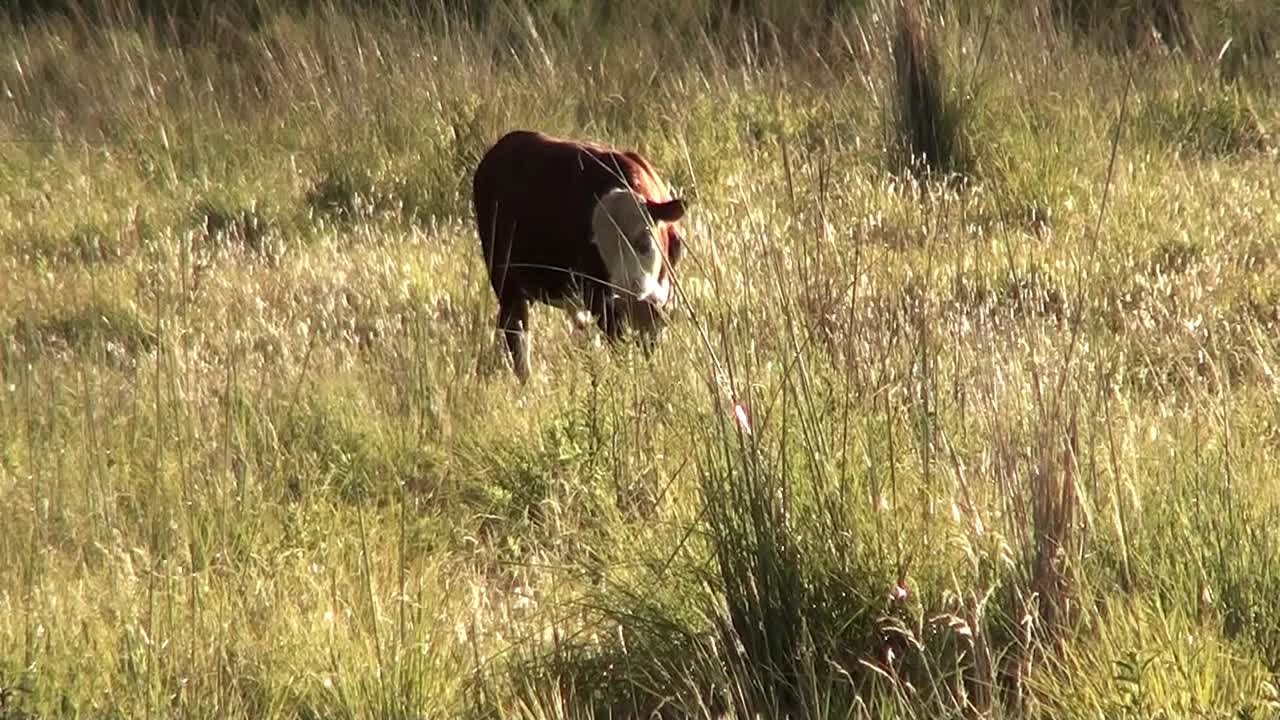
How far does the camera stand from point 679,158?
8.25m

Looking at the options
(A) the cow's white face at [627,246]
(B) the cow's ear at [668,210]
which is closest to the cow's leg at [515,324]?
(A) the cow's white face at [627,246]

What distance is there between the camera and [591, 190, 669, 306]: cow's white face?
480 centimetres

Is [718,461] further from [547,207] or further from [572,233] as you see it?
[547,207]

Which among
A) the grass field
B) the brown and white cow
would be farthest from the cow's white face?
the grass field

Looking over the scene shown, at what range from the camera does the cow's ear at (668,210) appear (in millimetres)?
4800

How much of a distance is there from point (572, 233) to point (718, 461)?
2.12 m

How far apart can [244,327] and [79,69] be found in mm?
5104

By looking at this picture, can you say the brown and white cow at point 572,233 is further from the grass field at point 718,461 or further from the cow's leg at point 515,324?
the grass field at point 718,461

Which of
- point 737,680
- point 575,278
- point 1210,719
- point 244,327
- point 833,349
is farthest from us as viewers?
point 244,327

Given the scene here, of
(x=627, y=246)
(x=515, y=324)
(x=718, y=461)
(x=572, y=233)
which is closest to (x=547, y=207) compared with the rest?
(x=572, y=233)

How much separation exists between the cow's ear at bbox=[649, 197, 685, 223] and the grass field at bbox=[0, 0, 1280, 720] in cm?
27

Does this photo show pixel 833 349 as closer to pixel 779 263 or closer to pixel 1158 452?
pixel 779 263

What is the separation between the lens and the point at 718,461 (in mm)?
3176

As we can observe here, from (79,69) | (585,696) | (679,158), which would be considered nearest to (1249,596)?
(585,696)
